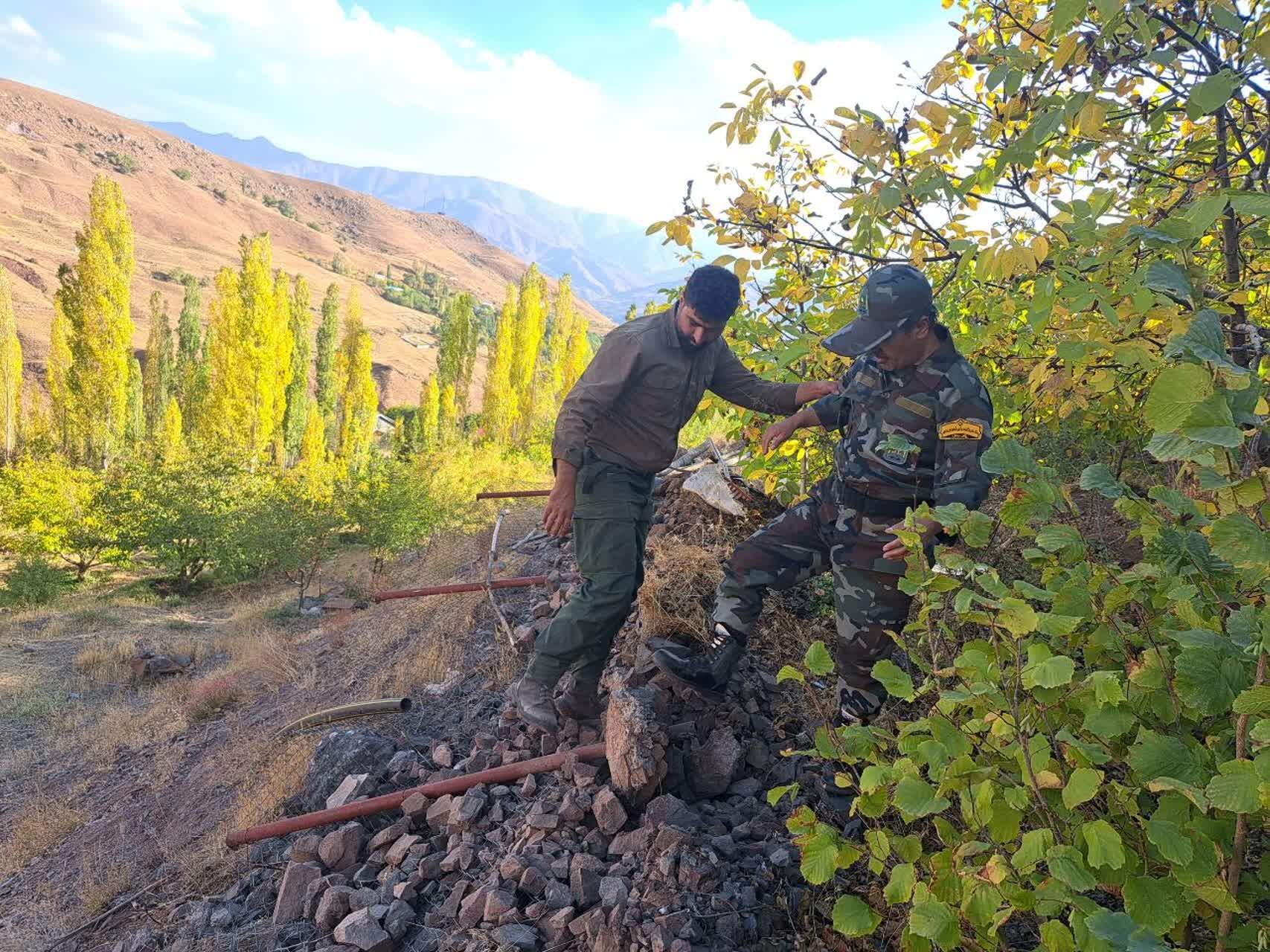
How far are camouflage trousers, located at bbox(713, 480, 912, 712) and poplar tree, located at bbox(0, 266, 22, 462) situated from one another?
31002mm

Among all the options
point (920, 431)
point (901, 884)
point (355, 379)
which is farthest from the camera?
point (355, 379)

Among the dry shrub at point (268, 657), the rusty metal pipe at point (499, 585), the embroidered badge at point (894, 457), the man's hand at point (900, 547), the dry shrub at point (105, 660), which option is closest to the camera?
the man's hand at point (900, 547)

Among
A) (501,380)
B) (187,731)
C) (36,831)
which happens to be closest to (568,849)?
(36,831)

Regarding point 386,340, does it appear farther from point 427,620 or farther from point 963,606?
point 963,606

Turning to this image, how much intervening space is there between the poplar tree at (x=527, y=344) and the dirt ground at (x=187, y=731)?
1685 cm

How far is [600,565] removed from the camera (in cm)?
288

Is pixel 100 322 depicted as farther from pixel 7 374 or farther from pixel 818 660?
pixel 818 660

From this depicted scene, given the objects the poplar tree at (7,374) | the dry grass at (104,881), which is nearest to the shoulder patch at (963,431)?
the dry grass at (104,881)

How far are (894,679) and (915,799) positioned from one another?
24cm

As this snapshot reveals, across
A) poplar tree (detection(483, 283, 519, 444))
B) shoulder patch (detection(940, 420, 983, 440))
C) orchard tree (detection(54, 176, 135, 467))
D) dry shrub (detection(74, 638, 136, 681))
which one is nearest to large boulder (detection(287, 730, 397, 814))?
shoulder patch (detection(940, 420, 983, 440))

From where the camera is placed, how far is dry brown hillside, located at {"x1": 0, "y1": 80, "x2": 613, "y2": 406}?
5347 cm

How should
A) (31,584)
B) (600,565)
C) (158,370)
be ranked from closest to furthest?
(600,565) → (31,584) → (158,370)

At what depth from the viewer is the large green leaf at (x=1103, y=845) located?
2.99 ft

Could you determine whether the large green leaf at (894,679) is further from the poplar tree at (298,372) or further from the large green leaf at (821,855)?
the poplar tree at (298,372)
